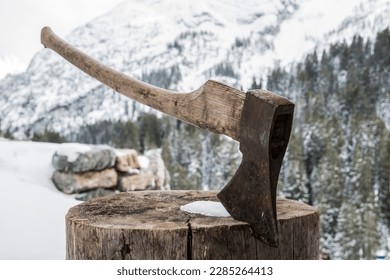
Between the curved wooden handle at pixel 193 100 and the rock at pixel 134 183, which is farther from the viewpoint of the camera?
the rock at pixel 134 183

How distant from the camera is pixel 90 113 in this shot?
81.1 meters

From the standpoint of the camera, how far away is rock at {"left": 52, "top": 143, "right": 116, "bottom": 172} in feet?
23.5

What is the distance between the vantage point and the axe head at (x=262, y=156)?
108cm

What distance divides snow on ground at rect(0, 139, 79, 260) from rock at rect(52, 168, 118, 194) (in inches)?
6.8

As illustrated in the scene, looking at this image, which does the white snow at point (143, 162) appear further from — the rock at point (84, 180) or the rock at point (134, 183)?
the rock at point (84, 180)

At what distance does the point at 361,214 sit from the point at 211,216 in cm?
3262

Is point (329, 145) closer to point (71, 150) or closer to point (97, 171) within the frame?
point (97, 171)

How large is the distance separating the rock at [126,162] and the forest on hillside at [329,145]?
17089 mm

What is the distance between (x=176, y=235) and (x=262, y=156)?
30 cm

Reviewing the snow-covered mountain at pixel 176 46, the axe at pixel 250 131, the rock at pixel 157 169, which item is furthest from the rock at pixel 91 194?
the snow-covered mountain at pixel 176 46

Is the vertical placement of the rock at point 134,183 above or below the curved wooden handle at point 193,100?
below

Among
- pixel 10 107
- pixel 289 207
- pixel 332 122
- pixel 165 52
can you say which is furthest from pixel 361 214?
pixel 165 52

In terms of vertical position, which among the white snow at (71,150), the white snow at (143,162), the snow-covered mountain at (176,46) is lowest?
the white snow at (143,162)
